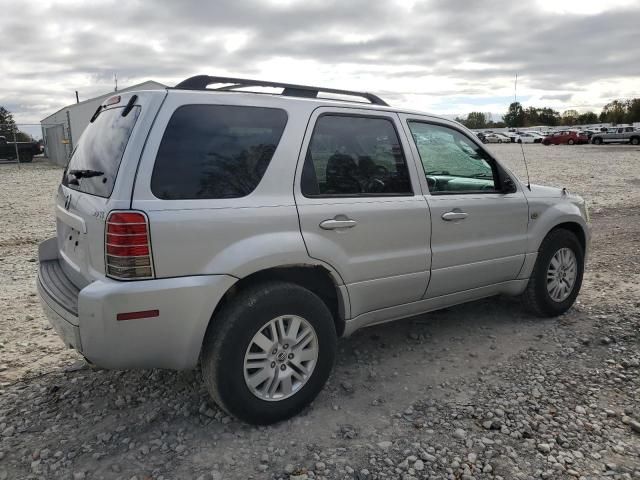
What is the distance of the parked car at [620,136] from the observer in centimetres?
4181

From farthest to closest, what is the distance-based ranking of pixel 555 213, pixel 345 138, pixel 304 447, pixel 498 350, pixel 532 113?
pixel 532 113 < pixel 555 213 < pixel 498 350 < pixel 345 138 < pixel 304 447

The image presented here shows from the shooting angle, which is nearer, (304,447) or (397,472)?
(397,472)

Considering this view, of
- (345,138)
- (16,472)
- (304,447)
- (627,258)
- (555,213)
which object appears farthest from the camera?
(627,258)

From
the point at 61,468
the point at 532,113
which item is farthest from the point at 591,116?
the point at 61,468

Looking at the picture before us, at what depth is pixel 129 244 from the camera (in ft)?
8.36

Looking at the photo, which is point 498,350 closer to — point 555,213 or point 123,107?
point 555,213

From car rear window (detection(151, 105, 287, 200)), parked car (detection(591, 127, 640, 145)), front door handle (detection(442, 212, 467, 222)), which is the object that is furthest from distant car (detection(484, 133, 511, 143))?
car rear window (detection(151, 105, 287, 200))

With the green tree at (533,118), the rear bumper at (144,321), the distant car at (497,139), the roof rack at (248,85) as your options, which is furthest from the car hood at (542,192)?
the green tree at (533,118)

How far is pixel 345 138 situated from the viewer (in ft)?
11.3

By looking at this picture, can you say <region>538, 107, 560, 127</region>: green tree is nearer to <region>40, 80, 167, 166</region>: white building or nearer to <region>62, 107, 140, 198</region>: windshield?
<region>40, 80, 167, 166</region>: white building

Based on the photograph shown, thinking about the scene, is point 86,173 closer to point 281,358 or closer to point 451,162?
point 281,358

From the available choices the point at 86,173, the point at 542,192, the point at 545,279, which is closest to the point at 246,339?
the point at 86,173

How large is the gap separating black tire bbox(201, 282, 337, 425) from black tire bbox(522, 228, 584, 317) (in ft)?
7.69

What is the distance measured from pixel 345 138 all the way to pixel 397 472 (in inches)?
79.5
